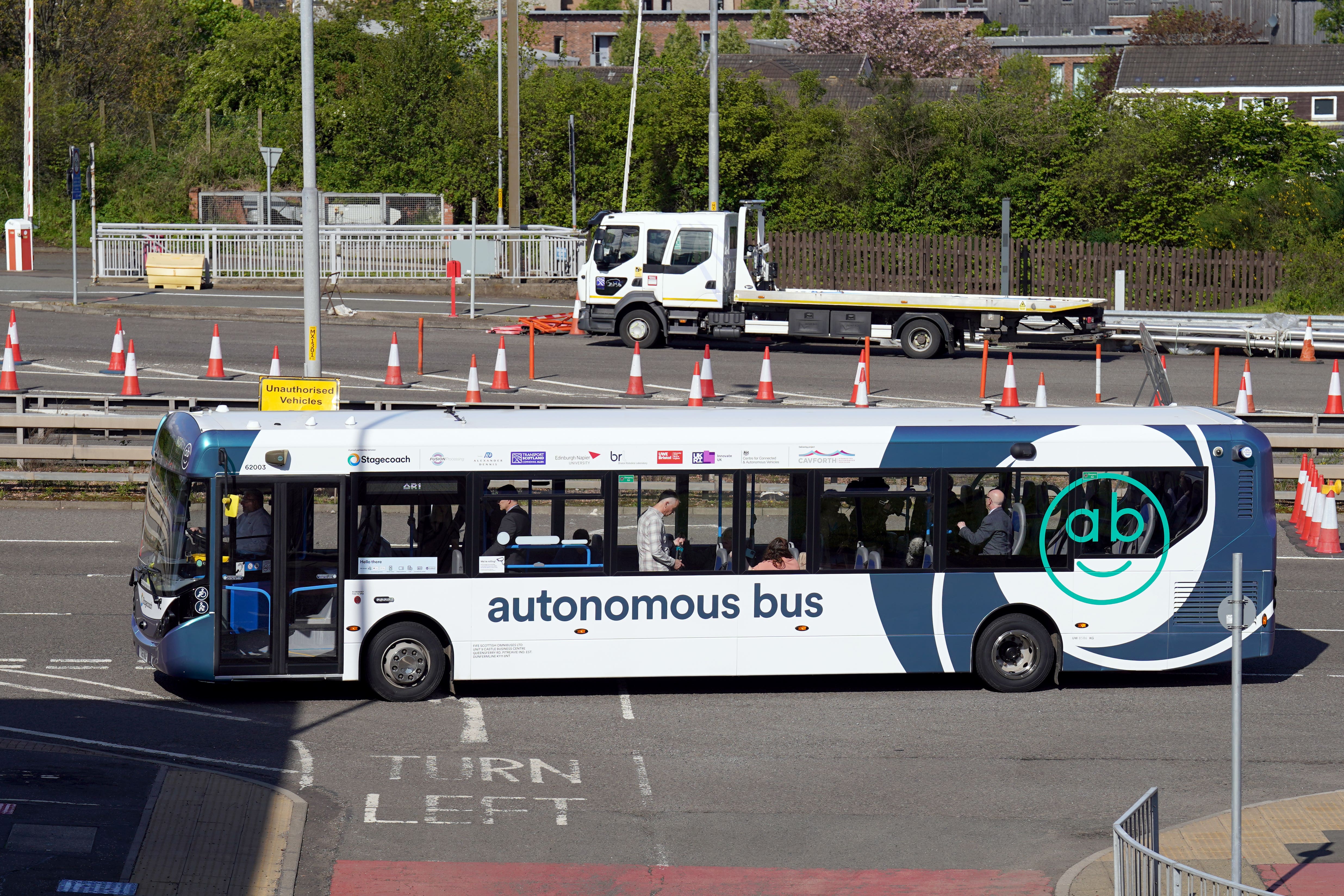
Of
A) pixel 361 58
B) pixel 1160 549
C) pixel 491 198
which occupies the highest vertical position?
pixel 361 58

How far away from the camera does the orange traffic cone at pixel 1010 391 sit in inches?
967

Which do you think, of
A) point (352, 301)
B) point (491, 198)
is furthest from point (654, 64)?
point (352, 301)

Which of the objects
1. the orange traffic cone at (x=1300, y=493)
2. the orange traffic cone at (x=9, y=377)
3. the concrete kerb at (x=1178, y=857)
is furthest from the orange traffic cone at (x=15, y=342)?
the concrete kerb at (x=1178, y=857)

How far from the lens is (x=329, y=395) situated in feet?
56.3

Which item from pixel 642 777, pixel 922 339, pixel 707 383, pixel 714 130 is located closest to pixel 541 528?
pixel 642 777

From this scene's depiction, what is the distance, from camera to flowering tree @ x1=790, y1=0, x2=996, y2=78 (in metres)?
78.2

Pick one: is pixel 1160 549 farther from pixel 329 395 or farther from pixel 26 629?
pixel 26 629

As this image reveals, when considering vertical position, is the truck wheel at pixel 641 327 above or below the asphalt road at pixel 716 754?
above

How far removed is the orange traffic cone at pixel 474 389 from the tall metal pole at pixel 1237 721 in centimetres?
1680

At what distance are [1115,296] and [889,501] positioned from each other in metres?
27.2

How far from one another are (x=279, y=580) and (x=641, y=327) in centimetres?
1934

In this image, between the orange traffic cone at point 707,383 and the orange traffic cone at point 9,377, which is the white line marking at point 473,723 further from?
the orange traffic cone at point 9,377

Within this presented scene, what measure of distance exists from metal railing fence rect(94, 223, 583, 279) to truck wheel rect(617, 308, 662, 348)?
30.1 feet

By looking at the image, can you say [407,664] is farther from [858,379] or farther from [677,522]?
[858,379]
